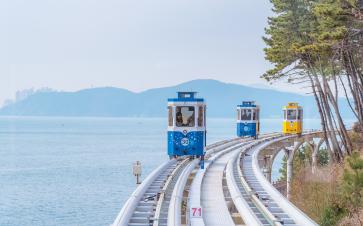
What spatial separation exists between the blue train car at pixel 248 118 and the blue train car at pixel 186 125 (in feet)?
A: 63.1

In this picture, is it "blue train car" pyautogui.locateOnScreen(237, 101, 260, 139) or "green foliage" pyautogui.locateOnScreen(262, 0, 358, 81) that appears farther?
"blue train car" pyautogui.locateOnScreen(237, 101, 260, 139)

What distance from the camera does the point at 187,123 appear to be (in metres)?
25.8

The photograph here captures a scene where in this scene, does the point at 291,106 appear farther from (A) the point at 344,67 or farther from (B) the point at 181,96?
(B) the point at 181,96

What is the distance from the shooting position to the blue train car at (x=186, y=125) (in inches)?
1002

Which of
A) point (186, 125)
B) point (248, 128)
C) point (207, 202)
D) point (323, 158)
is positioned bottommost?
point (323, 158)

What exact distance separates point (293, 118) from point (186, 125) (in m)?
28.5

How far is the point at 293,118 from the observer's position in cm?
5278

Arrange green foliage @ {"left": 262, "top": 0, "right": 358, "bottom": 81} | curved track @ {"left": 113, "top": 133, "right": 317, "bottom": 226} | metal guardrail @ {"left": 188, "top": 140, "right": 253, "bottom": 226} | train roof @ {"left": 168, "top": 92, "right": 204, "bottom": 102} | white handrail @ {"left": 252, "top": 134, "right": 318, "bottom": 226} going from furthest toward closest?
1. green foliage @ {"left": 262, "top": 0, "right": 358, "bottom": 81}
2. train roof @ {"left": 168, "top": 92, "right": 204, "bottom": 102}
3. curved track @ {"left": 113, "top": 133, "right": 317, "bottom": 226}
4. metal guardrail @ {"left": 188, "top": 140, "right": 253, "bottom": 226}
5. white handrail @ {"left": 252, "top": 134, "right": 318, "bottom": 226}

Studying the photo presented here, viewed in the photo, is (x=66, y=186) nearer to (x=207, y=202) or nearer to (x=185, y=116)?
(x=185, y=116)

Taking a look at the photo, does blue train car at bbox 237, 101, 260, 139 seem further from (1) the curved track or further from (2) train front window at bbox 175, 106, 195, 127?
(2) train front window at bbox 175, 106, 195, 127

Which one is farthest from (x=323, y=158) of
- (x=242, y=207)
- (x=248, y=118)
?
(x=242, y=207)

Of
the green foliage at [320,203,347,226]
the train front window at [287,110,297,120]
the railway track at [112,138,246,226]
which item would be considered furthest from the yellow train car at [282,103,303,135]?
the green foliage at [320,203,347,226]

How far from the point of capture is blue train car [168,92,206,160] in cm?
2545

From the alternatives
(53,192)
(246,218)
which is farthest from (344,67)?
(53,192)
